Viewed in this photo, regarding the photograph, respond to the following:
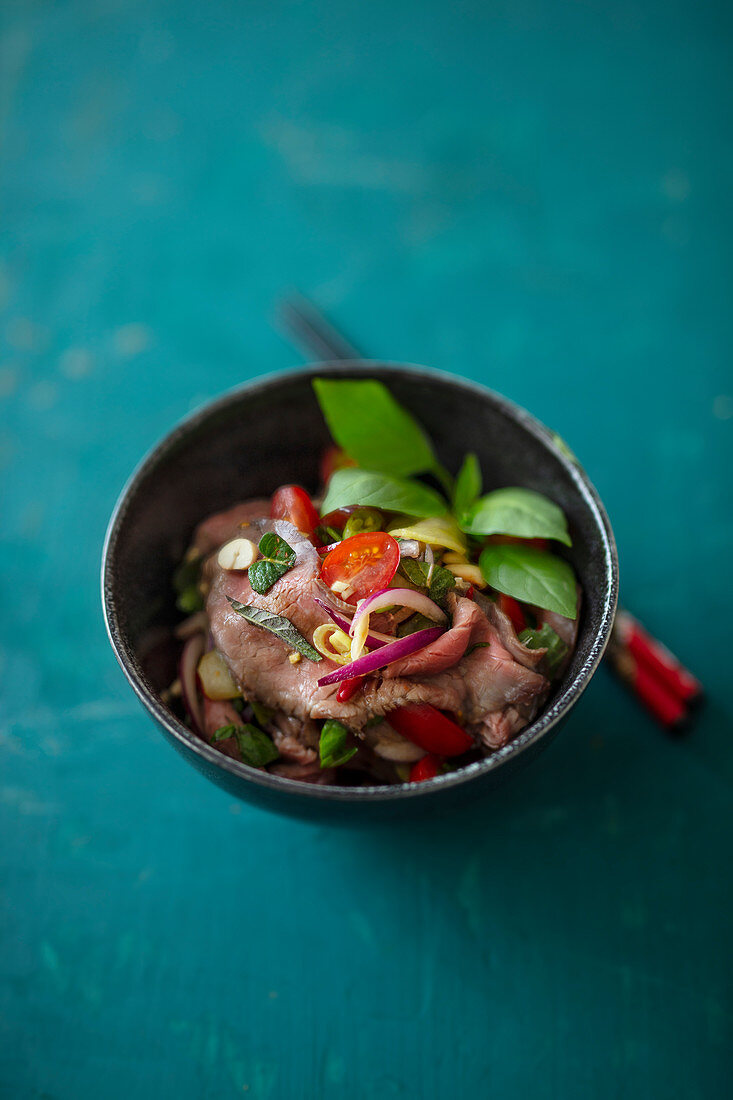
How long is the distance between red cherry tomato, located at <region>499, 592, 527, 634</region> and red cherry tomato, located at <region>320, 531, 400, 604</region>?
29 cm

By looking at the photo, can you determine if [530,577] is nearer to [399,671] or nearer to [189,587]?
[399,671]

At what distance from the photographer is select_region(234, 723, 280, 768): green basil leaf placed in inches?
75.7

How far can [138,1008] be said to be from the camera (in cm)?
217

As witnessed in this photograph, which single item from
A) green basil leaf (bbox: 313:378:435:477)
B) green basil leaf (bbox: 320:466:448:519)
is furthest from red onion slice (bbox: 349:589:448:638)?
green basil leaf (bbox: 313:378:435:477)

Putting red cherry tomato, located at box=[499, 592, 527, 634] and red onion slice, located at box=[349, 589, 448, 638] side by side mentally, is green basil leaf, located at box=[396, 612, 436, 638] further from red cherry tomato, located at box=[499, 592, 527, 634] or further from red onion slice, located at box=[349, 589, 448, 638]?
red cherry tomato, located at box=[499, 592, 527, 634]

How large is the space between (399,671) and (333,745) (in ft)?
0.71

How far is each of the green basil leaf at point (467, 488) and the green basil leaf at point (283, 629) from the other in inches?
21.0

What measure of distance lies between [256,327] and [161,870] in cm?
181

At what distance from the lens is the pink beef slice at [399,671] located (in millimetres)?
1829

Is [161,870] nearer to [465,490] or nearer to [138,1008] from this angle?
[138,1008]

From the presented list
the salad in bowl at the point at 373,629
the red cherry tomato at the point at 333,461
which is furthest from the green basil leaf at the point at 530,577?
the red cherry tomato at the point at 333,461

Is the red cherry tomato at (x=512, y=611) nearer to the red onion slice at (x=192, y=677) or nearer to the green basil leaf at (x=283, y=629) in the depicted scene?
the green basil leaf at (x=283, y=629)

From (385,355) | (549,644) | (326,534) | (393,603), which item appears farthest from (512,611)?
(385,355)

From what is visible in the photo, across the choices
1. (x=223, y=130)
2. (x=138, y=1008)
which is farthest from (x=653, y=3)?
(x=138, y=1008)
